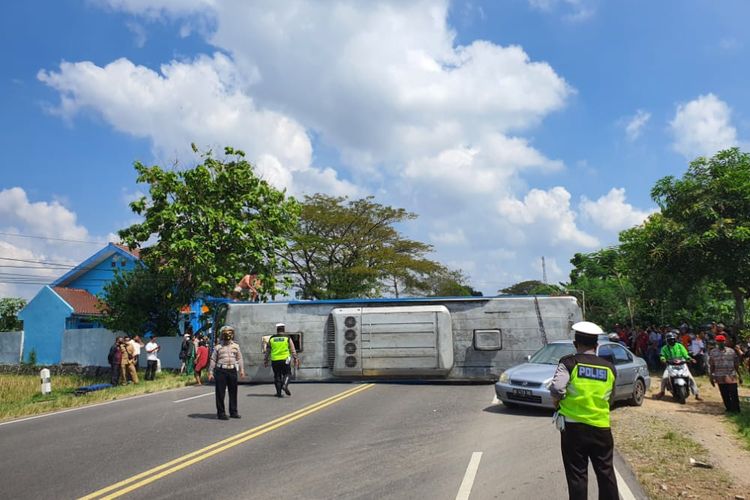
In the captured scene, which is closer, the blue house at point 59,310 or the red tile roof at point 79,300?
the blue house at point 59,310

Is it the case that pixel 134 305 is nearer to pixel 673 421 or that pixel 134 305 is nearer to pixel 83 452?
pixel 83 452

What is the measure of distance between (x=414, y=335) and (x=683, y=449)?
977 cm

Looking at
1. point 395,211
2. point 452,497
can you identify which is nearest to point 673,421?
point 452,497

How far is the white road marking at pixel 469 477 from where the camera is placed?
19.8 feet

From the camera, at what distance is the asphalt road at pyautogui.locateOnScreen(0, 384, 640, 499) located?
6.32 m

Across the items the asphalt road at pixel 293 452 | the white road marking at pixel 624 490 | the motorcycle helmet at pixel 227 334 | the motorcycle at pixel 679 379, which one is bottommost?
the white road marking at pixel 624 490

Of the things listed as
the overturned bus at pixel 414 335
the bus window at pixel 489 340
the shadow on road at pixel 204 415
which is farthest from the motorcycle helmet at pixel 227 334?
the bus window at pixel 489 340

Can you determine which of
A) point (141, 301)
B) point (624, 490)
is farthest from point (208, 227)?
point (624, 490)

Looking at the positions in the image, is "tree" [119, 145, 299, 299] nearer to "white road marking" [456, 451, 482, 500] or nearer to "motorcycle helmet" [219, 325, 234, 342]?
"motorcycle helmet" [219, 325, 234, 342]

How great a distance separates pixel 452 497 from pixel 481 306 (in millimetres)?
11919

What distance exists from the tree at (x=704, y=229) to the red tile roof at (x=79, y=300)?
30553 mm

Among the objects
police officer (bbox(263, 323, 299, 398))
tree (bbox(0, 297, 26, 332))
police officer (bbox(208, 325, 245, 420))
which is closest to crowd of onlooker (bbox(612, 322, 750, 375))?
police officer (bbox(263, 323, 299, 398))

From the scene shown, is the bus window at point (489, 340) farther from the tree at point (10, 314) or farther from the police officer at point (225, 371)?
the tree at point (10, 314)

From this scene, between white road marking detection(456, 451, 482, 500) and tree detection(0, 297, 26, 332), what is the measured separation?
42.3 m
